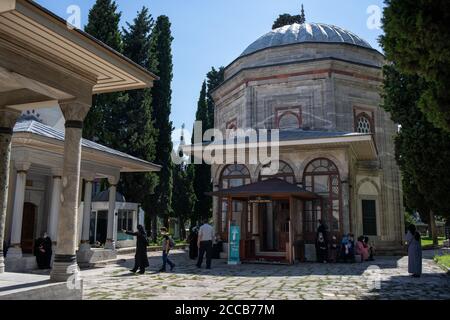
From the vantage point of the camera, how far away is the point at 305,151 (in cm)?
1658

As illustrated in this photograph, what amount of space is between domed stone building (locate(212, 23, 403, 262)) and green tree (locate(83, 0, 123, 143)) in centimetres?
622

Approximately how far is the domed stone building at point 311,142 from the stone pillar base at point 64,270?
8627mm

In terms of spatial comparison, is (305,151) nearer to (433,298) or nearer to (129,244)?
(433,298)

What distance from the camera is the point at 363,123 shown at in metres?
20.7

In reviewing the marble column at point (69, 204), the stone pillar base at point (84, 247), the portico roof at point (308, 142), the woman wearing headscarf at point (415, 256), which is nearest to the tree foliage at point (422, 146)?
the woman wearing headscarf at point (415, 256)

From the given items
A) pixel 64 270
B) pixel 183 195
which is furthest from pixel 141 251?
pixel 183 195

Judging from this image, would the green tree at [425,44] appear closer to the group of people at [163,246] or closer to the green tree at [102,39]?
the group of people at [163,246]

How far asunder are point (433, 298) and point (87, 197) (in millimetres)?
11160

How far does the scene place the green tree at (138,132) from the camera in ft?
76.7

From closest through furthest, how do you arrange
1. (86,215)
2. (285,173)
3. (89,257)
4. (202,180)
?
1. (89,257)
2. (86,215)
3. (285,173)
4. (202,180)

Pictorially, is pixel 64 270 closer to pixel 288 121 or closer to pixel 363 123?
pixel 288 121

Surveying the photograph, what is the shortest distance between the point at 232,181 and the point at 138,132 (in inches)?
337

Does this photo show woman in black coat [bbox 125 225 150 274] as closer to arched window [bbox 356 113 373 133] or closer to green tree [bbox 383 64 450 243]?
green tree [bbox 383 64 450 243]
